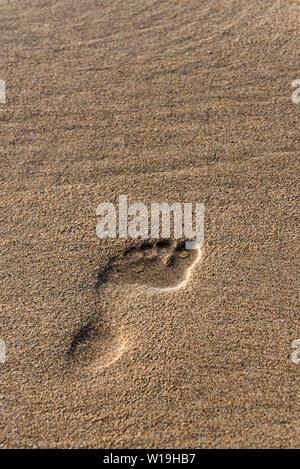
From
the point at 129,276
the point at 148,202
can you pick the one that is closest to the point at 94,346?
the point at 129,276

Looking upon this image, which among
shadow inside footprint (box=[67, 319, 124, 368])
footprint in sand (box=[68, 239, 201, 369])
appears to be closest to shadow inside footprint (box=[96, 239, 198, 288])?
footprint in sand (box=[68, 239, 201, 369])

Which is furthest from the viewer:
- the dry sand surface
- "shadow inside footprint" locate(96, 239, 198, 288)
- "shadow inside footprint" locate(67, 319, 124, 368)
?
"shadow inside footprint" locate(96, 239, 198, 288)

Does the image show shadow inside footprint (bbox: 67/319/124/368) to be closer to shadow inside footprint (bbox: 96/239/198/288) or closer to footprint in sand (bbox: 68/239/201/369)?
footprint in sand (bbox: 68/239/201/369)

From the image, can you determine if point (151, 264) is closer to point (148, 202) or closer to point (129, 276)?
point (129, 276)

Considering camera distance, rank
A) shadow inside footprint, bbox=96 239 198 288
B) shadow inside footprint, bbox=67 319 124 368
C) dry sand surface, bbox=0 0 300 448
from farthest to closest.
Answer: shadow inside footprint, bbox=96 239 198 288 < shadow inside footprint, bbox=67 319 124 368 < dry sand surface, bbox=0 0 300 448

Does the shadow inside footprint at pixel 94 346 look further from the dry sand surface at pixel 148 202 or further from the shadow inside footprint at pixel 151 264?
the shadow inside footprint at pixel 151 264

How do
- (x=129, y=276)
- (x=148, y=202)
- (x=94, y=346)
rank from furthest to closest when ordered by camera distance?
1. (x=148, y=202)
2. (x=129, y=276)
3. (x=94, y=346)
